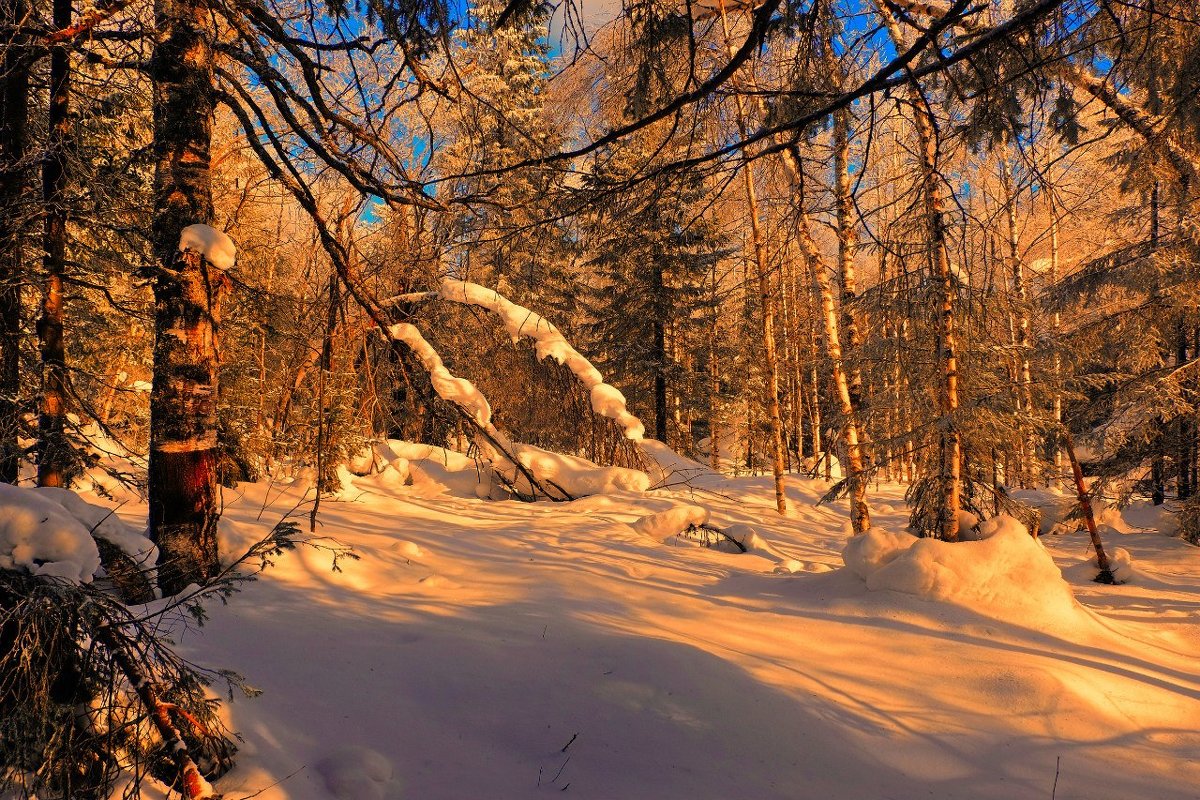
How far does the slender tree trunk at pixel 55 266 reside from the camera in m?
4.34

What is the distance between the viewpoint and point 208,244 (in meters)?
3.68

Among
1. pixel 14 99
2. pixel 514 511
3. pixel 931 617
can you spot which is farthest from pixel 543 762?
pixel 514 511

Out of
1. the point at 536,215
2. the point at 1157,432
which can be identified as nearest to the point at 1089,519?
the point at 1157,432

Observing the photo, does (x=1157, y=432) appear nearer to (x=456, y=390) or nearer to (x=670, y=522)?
(x=670, y=522)

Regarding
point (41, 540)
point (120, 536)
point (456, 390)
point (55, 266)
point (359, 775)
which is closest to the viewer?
point (41, 540)

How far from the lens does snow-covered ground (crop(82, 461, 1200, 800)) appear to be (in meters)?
2.58

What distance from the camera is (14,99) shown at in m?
4.64

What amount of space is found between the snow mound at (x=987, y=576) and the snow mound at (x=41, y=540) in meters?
4.82

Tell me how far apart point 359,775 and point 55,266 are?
544cm

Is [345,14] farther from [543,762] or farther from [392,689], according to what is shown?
[543,762]

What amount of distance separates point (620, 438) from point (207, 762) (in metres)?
7.83

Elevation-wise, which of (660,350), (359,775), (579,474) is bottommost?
(359,775)

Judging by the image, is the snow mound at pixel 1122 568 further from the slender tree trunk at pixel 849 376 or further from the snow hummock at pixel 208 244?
the snow hummock at pixel 208 244

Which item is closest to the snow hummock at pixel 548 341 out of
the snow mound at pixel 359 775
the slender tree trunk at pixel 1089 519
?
the slender tree trunk at pixel 1089 519
